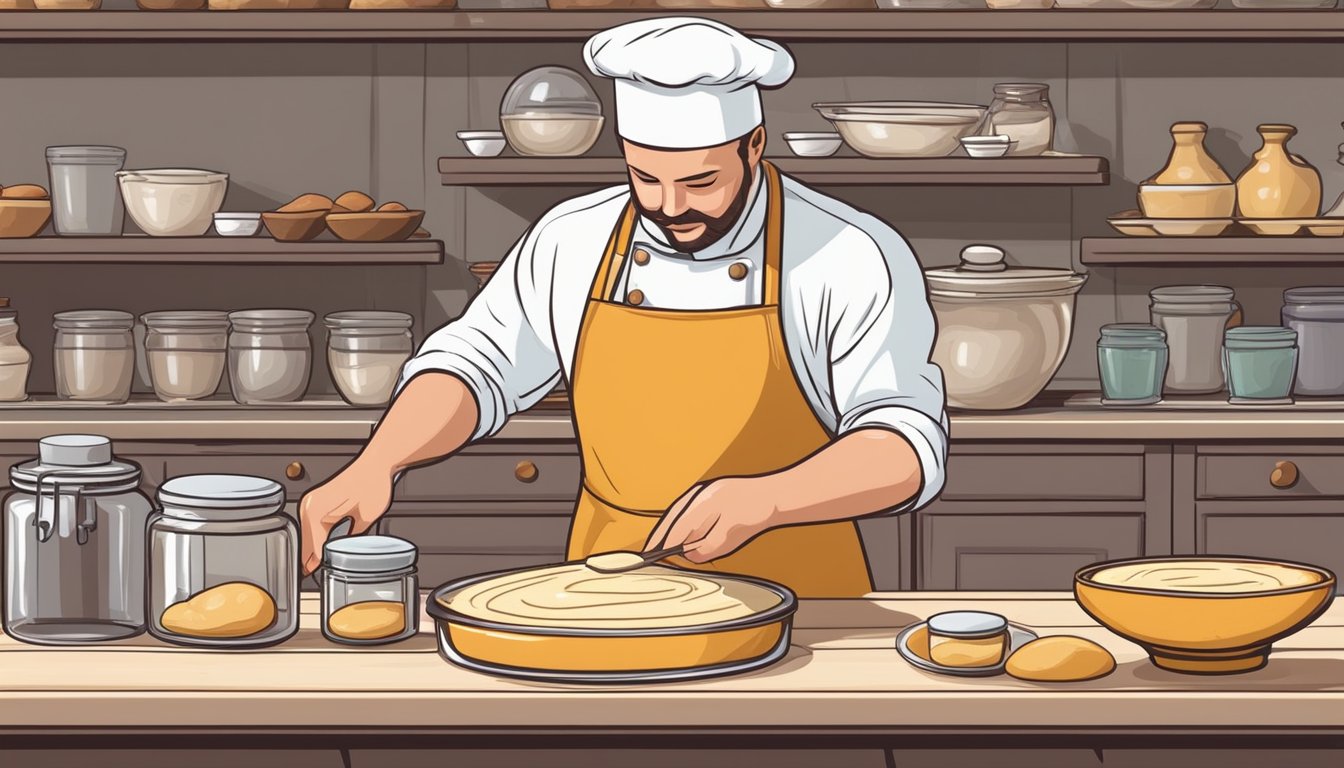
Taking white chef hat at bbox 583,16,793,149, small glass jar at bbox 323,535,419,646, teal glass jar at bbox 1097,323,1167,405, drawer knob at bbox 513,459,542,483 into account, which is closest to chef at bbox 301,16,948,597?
white chef hat at bbox 583,16,793,149

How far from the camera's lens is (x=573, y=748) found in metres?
1.38

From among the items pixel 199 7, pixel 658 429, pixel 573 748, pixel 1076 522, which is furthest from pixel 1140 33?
pixel 573 748

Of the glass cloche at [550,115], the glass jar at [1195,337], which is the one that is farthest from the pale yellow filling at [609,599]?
the glass jar at [1195,337]

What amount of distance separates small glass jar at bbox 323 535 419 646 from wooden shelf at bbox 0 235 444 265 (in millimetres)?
1960

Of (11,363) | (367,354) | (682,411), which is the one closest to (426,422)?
(682,411)

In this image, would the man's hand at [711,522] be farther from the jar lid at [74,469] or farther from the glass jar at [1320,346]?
the glass jar at [1320,346]


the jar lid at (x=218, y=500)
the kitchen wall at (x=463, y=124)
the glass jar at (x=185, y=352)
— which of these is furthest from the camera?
the kitchen wall at (x=463, y=124)

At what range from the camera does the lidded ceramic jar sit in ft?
10.6

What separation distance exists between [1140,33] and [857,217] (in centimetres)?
155

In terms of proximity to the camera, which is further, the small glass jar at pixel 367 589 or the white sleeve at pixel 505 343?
the white sleeve at pixel 505 343

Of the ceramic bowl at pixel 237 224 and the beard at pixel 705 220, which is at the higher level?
the ceramic bowl at pixel 237 224

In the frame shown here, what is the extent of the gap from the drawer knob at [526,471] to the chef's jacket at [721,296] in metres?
0.90

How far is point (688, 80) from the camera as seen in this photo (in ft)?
6.50

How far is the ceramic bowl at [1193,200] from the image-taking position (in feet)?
11.1
